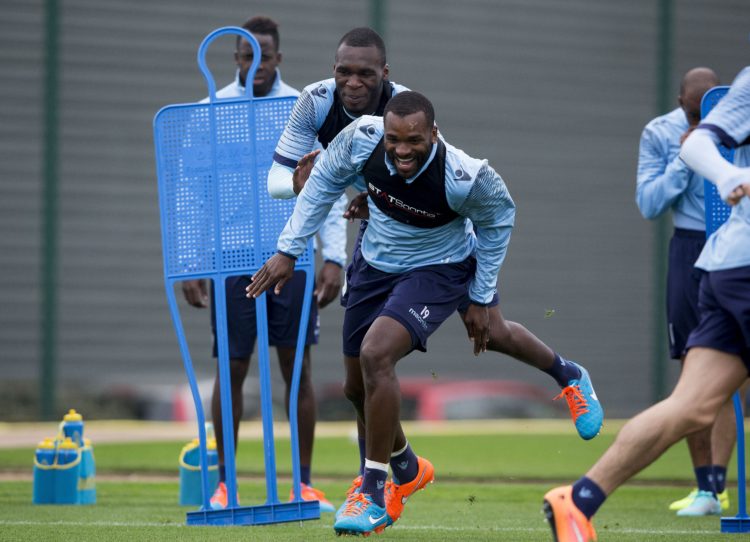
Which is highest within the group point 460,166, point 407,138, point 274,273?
point 407,138

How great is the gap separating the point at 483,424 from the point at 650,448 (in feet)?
28.3

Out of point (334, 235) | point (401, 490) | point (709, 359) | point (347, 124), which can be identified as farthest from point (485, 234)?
point (334, 235)

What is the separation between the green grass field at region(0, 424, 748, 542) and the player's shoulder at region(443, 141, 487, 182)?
4.92 ft

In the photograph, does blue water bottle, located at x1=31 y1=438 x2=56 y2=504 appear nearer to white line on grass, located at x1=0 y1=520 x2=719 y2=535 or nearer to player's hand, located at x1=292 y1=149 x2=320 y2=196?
white line on grass, located at x1=0 y1=520 x2=719 y2=535

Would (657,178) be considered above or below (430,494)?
above

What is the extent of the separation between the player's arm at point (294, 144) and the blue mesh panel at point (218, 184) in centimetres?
29

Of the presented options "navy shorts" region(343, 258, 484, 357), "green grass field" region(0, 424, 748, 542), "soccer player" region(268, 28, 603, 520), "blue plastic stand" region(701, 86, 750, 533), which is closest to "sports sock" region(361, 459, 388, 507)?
"green grass field" region(0, 424, 748, 542)

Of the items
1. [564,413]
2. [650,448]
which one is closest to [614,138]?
[564,413]

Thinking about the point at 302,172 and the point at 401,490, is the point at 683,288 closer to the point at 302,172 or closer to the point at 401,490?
the point at 401,490

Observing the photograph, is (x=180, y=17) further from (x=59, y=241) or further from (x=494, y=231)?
(x=494, y=231)

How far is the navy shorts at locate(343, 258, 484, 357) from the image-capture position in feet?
16.2

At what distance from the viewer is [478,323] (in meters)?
5.20

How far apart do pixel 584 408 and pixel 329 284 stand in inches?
65.9

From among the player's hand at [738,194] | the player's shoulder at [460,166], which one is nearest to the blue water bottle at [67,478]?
the player's shoulder at [460,166]
